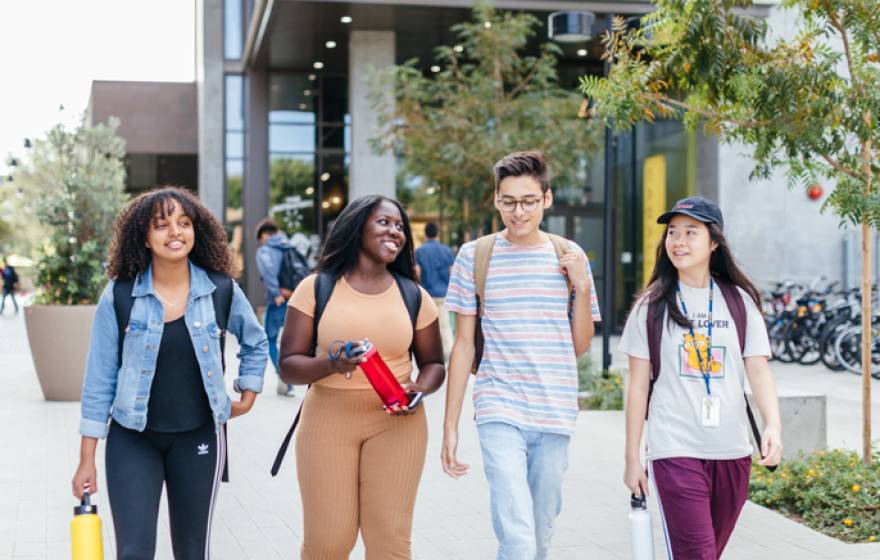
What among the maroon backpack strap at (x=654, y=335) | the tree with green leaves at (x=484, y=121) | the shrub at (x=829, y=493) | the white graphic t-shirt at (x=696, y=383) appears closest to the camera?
the white graphic t-shirt at (x=696, y=383)

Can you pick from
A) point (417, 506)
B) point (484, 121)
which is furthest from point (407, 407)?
point (484, 121)

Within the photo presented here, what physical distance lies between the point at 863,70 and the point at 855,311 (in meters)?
9.47

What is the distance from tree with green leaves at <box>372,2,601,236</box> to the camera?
640 inches

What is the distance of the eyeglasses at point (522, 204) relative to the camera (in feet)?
13.5

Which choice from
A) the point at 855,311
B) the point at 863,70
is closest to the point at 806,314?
the point at 855,311

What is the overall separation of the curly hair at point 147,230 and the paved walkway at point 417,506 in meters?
2.22

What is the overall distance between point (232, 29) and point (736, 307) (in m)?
25.4

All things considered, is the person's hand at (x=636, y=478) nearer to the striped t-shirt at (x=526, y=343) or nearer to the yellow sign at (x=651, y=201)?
the striped t-shirt at (x=526, y=343)

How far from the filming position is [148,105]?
102 feet

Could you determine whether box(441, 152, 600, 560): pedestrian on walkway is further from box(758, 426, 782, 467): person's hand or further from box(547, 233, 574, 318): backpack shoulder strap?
box(758, 426, 782, 467): person's hand

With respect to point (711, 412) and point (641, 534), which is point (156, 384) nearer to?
point (641, 534)

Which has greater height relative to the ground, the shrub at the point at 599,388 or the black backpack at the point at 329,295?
the black backpack at the point at 329,295

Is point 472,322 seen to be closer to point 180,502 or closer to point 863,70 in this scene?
point 180,502

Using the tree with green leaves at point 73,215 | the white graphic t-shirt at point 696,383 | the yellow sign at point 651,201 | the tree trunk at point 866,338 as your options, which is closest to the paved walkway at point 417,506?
the tree trunk at point 866,338
